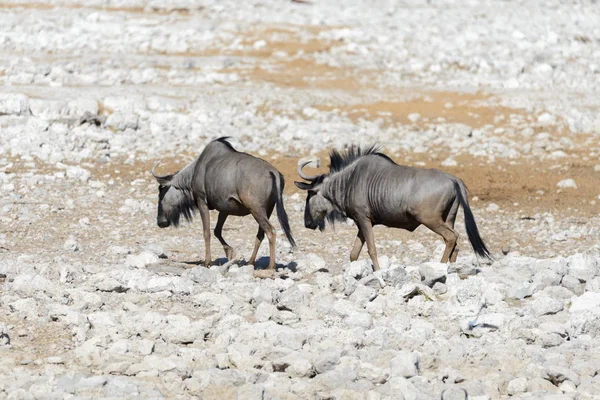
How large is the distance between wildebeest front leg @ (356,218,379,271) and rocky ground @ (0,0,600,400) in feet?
1.06

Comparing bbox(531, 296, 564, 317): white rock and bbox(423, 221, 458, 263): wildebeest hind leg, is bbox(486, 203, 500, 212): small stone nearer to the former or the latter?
bbox(423, 221, 458, 263): wildebeest hind leg

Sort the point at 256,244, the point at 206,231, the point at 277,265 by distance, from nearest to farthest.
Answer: the point at 256,244 < the point at 206,231 < the point at 277,265

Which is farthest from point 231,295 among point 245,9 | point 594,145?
point 245,9

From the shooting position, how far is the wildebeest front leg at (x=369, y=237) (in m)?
13.2

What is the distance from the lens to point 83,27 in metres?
33.6

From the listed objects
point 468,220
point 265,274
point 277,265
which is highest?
point 468,220

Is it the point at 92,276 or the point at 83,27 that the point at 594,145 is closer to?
the point at 92,276

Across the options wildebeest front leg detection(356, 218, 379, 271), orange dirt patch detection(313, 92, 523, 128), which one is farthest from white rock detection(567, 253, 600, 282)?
orange dirt patch detection(313, 92, 523, 128)

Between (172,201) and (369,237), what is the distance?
313cm

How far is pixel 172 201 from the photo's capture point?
14.9m

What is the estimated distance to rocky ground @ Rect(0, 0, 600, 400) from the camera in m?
9.94

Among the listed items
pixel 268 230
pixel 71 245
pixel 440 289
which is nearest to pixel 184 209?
pixel 71 245

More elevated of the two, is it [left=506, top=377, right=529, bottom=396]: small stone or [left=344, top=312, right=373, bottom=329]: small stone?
[left=506, top=377, right=529, bottom=396]: small stone

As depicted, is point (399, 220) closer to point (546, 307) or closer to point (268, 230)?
point (268, 230)
